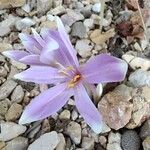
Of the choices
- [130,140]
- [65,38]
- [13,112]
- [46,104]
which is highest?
[65,38]

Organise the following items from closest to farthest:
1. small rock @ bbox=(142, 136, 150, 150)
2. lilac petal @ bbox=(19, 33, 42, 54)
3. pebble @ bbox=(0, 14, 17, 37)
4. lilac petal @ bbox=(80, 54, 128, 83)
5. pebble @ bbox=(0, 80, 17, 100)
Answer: lilac petal @ bbox=(80, 54, 128, 83), lilac petal @ bbox=(19, 33, 42, 54), small rock @ bbox=(142, 136, 150, 150), pebble @ bbox=(0, 80, 17, 100), pebble @ bbox=(0, 14, 17, 37)

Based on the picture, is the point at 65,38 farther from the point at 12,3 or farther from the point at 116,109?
the point at 12,3

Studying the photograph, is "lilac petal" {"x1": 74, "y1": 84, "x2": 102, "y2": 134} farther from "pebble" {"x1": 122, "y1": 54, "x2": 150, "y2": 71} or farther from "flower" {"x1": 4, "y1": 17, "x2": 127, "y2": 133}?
"pebble" {"x1": 122, "y1": 54, "x2": 150, "y2": 71}

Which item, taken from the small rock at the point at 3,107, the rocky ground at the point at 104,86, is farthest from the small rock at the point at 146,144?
the small rock at the point at 3,107

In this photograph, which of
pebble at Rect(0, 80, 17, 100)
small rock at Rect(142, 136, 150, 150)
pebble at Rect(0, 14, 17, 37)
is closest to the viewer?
small rock at Rect(142, 136, 150, 150)

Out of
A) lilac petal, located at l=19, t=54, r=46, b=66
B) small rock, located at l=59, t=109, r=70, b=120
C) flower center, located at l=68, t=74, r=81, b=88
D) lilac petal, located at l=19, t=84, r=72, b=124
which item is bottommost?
small rock, located at l=59, t=109, r=70, b=120

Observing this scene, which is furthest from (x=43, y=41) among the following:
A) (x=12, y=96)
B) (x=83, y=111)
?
(x=12, y=96)

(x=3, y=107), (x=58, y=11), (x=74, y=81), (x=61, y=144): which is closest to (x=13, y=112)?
(x=3, y=107)

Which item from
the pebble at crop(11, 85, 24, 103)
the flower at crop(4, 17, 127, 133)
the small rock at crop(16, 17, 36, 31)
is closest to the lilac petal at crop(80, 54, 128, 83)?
the flower at crop(4, 17, 127, 133)
